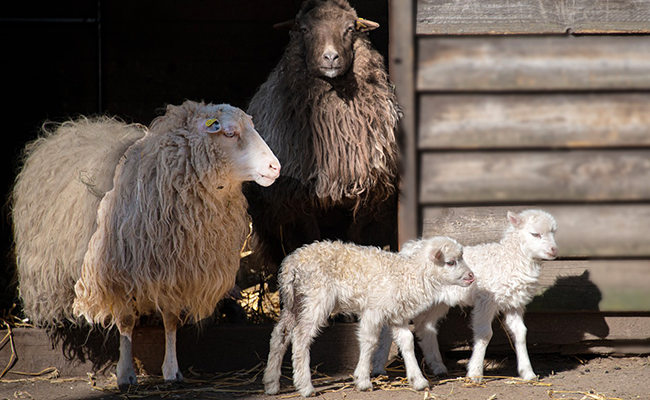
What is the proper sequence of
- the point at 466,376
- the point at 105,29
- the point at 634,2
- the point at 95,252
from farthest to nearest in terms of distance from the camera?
the point at 105,29 < the point at 634,2 < the point at 466,376 < the point at 95,252

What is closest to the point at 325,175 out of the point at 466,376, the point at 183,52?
the point at 466,376

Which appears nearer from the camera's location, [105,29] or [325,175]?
[325,175]

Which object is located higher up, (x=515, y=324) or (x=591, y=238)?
(x=591, y=238)

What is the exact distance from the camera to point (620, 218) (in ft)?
16.1

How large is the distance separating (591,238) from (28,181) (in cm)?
394

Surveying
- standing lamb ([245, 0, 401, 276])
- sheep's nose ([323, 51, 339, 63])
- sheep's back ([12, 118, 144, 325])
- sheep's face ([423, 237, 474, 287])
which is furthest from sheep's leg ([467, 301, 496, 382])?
sheep's back ([12, 118, 144, 325])

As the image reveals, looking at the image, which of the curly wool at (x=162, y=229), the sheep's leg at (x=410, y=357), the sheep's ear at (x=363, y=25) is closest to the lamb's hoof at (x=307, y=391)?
the sheep's leg at (x=410, y=357)

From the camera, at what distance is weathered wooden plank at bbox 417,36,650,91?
484 cm

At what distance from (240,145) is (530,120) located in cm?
202

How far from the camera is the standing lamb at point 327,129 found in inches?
199

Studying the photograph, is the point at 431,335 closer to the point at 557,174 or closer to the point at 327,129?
the point at 557,174

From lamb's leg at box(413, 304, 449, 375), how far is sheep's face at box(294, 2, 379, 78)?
1.76m

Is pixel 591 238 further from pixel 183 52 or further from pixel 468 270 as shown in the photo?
pixel 183 52

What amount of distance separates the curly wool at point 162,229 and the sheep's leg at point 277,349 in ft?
1.60
